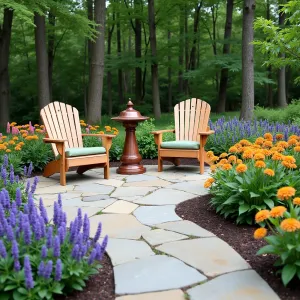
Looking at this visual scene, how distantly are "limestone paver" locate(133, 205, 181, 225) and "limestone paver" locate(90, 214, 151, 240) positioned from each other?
78mm

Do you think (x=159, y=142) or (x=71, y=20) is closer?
(x=159, y=142)

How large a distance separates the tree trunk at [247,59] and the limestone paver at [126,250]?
22.4 ft

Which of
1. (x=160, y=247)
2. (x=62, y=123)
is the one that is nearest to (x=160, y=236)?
(x=160, y=247)

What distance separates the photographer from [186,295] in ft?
5.78

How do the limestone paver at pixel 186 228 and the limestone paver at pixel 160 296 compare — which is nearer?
the limestone paver at pixel 160 296

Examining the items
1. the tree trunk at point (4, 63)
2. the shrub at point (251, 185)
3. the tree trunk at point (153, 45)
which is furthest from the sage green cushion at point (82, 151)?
the tree trunk at point (153, 45)

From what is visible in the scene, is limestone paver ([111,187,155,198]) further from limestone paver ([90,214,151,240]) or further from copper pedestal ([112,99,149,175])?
copper pedestal ([112,99,149,175])

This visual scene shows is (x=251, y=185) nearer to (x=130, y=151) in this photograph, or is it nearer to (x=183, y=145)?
(x=183, y=145)

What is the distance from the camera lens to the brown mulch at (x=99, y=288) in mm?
1761

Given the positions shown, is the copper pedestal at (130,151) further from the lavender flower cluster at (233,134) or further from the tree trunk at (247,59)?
the tree trunk at (247,59)

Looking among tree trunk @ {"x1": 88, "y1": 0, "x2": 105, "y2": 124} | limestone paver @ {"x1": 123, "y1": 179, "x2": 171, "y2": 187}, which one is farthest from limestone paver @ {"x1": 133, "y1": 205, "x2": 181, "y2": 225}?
tree trunk @ {"x1": 88, "y1": 0, "x2": 105, "y2": 124}

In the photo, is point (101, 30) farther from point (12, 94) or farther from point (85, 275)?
point (12, 94)

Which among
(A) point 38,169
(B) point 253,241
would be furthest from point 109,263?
(A) point 38,169

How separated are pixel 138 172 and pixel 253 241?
2.91m
